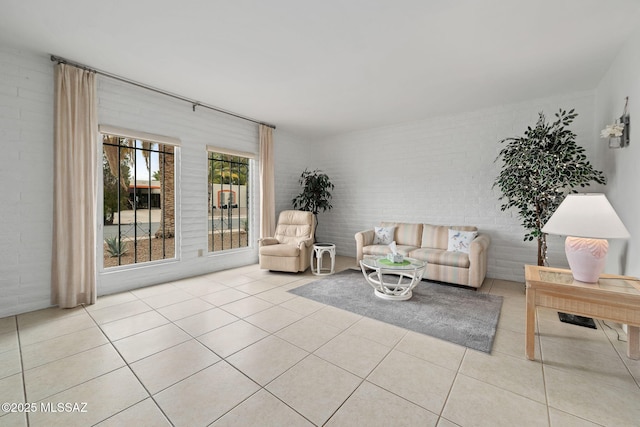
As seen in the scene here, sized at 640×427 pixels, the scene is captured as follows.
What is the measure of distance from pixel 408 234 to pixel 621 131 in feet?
8.93

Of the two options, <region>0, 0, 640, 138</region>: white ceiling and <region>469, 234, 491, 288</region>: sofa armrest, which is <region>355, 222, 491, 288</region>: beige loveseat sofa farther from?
<region>0, 0, 640, 138</region>: white ceiling

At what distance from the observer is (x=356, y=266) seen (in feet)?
15.7

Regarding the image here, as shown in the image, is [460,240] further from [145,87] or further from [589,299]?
[145,87]

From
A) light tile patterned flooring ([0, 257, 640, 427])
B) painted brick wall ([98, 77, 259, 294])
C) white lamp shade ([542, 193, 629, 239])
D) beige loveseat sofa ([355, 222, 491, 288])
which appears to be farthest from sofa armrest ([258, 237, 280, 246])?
white lamp shade ([542, 193, 629, 239])

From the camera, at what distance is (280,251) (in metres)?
4.18

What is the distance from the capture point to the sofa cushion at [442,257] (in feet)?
11.8

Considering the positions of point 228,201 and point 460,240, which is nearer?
point 460,240

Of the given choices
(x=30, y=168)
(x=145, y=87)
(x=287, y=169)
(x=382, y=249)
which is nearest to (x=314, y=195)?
(x=287, y=169)

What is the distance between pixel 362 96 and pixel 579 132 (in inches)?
117

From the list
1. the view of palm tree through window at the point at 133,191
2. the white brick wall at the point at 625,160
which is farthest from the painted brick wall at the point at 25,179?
the white brick wall at the point at 625,160

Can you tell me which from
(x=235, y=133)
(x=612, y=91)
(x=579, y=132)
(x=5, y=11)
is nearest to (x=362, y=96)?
(x=235, y=133)

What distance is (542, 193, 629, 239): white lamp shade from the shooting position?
183 centimetres

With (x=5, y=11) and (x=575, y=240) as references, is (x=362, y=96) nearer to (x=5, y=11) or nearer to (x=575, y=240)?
(x=575, y=240)

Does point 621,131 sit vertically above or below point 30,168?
above
